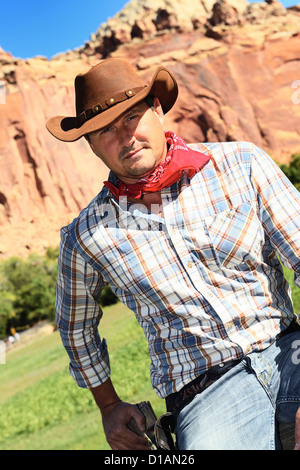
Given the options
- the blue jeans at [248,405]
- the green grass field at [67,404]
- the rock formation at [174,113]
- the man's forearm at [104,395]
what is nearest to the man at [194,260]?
the blue jeans at [248,405]

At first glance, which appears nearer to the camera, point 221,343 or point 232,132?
point 221,343

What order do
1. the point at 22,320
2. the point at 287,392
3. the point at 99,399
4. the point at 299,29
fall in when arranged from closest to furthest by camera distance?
the point at 287,392, the point at 99,399, the point at 22,320, the point at 299,29

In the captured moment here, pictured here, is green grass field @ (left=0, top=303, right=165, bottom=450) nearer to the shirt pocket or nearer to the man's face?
the shirt pocket

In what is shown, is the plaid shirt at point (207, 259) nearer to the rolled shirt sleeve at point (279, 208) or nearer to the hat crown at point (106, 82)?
the rolled shirt sleeve at point (279, 208)

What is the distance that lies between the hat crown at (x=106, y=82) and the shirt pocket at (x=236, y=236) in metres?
0.83

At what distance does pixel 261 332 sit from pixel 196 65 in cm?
4916

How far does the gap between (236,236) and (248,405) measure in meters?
0.78

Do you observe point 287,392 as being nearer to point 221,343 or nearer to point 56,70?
point 221,343

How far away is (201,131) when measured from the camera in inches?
1945

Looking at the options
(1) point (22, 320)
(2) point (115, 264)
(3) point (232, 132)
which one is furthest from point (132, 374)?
(3) point (232, 132)

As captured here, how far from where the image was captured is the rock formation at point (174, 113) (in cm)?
4794

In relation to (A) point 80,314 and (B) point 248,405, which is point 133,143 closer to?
(A) point 80,314

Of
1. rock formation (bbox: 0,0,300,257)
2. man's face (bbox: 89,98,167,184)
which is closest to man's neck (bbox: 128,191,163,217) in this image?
man's face (bbox: 89,98,167,184)

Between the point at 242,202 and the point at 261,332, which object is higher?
the point at 242,202
